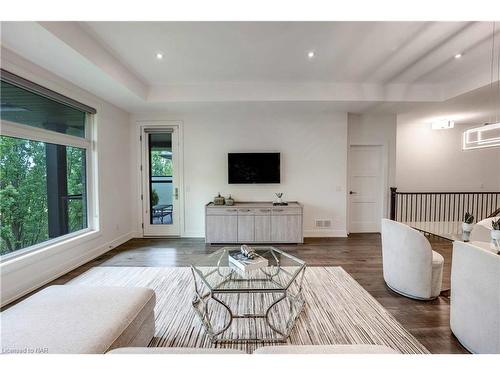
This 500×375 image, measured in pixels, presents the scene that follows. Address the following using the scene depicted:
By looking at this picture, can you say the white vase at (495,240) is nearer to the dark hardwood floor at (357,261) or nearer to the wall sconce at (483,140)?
the dark hardwood floor at (357,261)

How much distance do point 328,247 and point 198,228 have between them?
8.79ft

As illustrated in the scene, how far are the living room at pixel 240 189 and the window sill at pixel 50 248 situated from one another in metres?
0.03

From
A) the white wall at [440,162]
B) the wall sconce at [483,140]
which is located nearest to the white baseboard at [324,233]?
the wall sconce at [483,140]

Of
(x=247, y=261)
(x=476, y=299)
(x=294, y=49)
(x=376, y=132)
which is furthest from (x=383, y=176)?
(x=247, y=261)

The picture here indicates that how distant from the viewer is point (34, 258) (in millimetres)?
2717

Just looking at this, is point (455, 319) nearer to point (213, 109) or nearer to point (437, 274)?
point (437, 274)

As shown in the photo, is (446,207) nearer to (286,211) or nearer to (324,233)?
(324,233)

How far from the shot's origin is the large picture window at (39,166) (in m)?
2.54

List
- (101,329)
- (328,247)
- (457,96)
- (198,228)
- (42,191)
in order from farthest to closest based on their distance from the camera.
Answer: (198,228) < (328,247) < (457,96) < (42,191) < (101,329)

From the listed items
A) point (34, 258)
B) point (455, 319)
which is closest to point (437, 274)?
point (455, 319)

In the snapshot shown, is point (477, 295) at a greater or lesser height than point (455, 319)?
greater

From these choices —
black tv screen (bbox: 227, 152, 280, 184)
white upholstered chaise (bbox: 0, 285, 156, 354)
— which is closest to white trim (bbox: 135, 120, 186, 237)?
black tv screen (bbox: 227, 152, 280, 184)

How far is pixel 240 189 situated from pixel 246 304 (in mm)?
2888

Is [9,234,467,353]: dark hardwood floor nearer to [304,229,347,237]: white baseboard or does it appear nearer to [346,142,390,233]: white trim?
[304,229,347,237]: white baseboard
